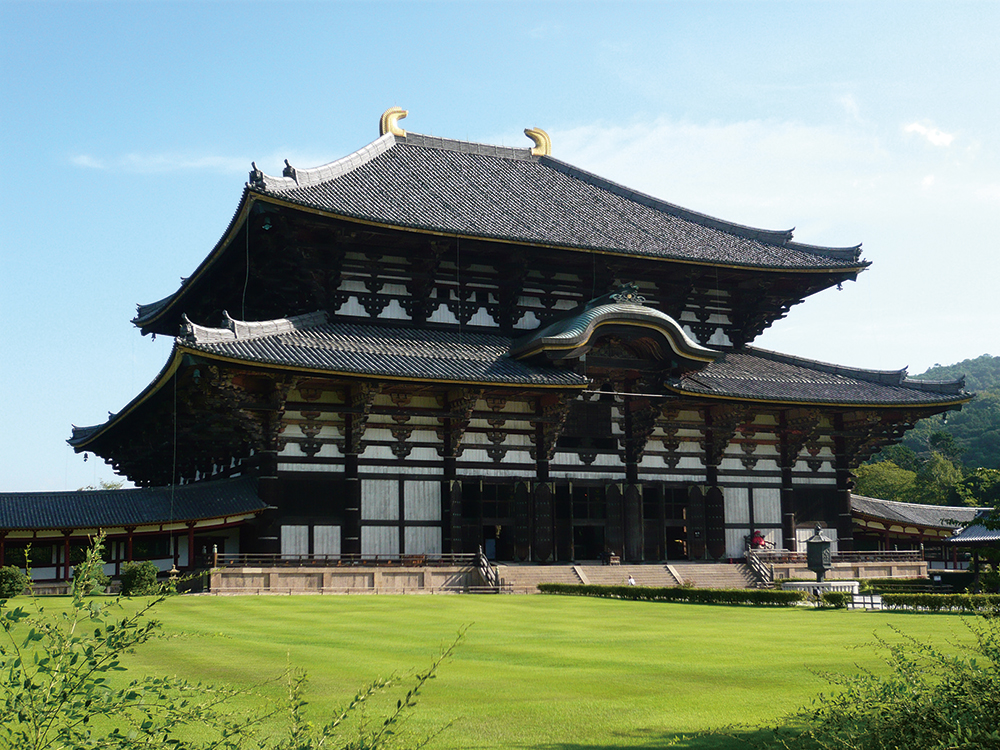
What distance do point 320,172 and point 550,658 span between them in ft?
93.4

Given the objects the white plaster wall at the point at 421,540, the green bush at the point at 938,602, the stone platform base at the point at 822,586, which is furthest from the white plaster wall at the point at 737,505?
the green bush at the point at 938,602

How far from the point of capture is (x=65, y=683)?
21.4 ft

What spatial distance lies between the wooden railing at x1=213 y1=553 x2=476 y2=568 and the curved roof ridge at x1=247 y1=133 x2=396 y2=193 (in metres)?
12.7

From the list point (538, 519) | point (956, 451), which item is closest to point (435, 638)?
point (538, 519)

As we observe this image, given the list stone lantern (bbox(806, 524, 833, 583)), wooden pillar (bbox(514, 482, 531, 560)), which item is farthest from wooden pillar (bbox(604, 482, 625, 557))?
stone lantern (bbox(806, 524, 833, 583))

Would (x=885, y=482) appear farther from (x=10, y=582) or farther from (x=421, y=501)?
(x=10, y=582)

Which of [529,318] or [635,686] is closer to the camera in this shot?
[635,686]

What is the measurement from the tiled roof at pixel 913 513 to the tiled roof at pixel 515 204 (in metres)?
14.1

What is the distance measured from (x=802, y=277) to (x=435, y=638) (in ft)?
105

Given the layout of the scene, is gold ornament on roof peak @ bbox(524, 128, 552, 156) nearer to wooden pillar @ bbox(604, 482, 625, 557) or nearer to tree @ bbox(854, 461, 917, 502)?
wooden pillar @ bbox(604, 482, 625, 557)

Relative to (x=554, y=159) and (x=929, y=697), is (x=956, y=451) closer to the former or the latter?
(x=554, y=159)

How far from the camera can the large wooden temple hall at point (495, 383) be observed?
36094 millimetres

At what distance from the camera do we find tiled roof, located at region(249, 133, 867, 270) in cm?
3956

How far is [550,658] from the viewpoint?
16.4 m
